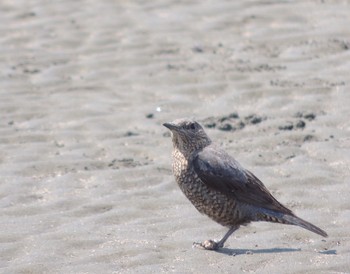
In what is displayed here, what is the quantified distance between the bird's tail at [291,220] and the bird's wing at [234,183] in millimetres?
59

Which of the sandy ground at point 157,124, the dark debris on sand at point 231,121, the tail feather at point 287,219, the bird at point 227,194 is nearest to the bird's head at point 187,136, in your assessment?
the bird at point 227,194

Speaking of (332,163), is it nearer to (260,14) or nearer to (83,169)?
(83,169)

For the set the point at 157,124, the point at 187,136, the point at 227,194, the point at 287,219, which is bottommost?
the point at 157,124

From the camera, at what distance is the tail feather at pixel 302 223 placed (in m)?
6.88

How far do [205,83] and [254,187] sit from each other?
3.47 metres

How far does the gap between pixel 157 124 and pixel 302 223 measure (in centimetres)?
303

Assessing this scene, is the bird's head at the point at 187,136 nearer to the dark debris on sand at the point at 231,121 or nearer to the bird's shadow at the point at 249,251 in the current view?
the bird's shadow at the point at 249,251

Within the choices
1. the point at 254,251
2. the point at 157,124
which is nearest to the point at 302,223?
the point at 254,251

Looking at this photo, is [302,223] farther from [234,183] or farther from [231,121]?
[231,121]

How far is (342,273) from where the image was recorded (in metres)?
6.27

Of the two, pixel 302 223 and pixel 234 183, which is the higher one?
pixel 234 183

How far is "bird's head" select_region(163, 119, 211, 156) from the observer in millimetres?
7582

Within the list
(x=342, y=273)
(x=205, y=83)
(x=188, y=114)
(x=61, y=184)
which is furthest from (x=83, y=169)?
(x=342, y=273)

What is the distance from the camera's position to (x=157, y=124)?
9.78 metres
